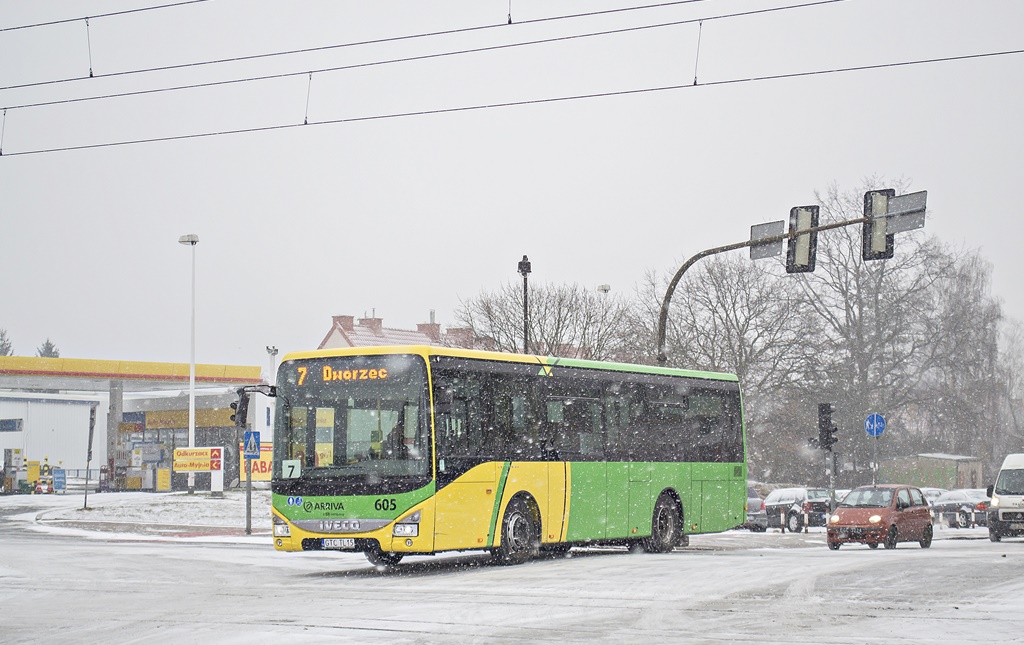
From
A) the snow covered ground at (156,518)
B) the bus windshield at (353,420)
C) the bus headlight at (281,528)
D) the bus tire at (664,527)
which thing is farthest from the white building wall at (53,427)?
the bus windshield at (353,420)

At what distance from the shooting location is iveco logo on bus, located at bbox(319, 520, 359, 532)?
735 inches

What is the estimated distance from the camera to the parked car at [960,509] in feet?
160

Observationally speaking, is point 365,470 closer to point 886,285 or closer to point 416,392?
point 416,392

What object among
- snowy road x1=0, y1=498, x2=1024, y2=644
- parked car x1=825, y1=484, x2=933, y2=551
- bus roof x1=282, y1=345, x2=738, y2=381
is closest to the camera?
snowy road x1=0, y1=498, x2=1024, y2=644

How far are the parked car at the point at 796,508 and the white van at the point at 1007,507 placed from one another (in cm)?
973

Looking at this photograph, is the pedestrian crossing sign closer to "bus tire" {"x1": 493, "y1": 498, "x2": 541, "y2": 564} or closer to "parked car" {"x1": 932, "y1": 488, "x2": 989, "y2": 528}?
"bus tire" {"x1": 493, "y1": 498, "x2": 541, "y2": 564}

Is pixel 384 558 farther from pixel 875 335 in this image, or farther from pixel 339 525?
pixel 875 335

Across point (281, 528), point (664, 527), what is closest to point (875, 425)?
point (664, 527)

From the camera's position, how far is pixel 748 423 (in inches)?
2571

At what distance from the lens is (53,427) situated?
8031 centimetres

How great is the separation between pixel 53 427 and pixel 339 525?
218 feet

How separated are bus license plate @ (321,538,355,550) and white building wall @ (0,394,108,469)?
62.4 metres

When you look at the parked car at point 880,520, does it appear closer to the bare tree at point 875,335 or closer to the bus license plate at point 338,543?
the bus license plate at point 338,543

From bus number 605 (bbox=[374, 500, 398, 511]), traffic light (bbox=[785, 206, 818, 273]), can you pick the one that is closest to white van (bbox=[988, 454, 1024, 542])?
traffic light (bbox=[785, 206, 818, 273])
